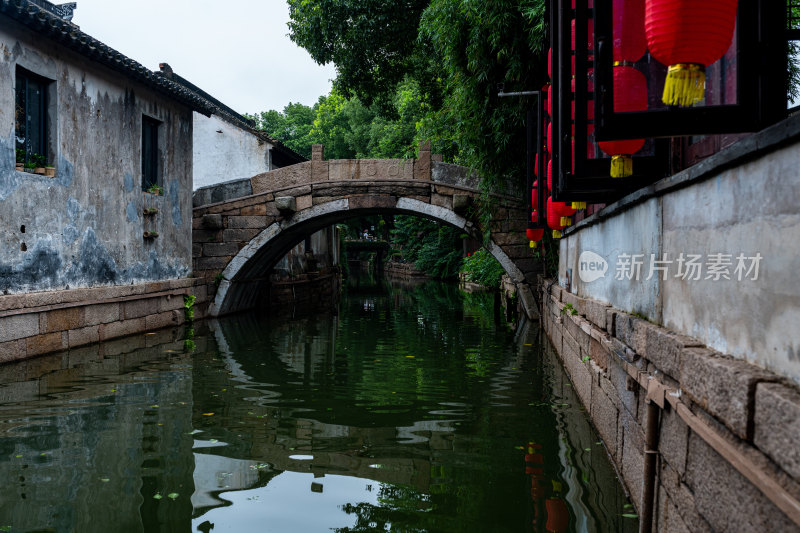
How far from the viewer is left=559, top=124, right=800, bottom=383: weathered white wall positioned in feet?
6.18

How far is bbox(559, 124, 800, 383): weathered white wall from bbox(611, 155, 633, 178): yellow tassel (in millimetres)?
213

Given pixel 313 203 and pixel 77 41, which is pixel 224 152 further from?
pixel 77 41

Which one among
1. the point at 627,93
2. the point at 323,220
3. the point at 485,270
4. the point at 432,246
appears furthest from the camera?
the point at 432,246

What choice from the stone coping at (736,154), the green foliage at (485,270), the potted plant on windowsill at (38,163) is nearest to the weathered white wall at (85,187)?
the potted plant on windowsill at (38,163)

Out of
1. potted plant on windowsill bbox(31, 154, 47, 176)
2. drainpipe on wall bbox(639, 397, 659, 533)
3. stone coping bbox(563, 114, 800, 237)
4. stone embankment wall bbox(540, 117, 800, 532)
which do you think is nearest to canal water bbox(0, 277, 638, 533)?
drainpipe on wall bbox(639, 397, 659, 533)

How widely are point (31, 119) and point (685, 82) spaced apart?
24.8 feet

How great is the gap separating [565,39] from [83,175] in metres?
6.71

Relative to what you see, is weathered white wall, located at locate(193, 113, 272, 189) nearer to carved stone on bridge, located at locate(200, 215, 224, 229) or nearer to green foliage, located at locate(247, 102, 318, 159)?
carved stone on bridge, located at locate(200, 215, 224, 229)

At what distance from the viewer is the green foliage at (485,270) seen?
747 inches

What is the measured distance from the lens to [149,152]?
1038cm

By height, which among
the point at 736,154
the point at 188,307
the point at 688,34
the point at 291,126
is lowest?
the point at 188,307

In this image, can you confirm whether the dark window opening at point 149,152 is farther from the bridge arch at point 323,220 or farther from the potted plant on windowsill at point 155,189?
the bridge arch at point 323,220

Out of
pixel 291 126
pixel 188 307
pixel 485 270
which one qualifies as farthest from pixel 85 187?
pixel 291 126

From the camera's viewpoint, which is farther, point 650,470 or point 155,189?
point 155,189
